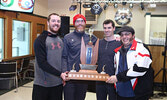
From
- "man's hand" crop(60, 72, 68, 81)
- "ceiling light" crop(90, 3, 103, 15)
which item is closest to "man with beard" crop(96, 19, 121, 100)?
"man's hand" crop(60, 72, 68, 81)

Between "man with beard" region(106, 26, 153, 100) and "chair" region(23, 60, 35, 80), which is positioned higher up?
"man with beard" region(106, 26, 153, 100)

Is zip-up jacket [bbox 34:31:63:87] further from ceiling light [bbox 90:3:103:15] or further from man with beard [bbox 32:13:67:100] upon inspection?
ceiling light [bbox 90:3:103:15]

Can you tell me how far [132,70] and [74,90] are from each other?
34.9 inches

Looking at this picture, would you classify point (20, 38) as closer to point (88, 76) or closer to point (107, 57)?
point (107, 57)

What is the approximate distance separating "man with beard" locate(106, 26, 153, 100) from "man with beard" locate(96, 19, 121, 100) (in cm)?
33

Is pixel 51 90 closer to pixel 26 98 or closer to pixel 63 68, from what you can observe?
pixel 63 68

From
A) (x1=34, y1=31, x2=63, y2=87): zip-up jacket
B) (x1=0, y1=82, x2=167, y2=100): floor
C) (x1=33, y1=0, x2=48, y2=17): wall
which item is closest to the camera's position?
(x1=34, y1=31, x2=63, y2=87): zip-up jacket

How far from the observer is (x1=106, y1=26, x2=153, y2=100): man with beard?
1.78 metres

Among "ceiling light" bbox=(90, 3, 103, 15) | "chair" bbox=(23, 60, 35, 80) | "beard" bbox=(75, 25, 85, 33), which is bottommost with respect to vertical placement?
"chair" bbox=(23, 60, 35, 80)

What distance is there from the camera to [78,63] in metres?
2.30

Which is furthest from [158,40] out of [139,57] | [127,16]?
[139,57]

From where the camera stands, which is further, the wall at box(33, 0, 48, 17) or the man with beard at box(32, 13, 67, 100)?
the wall at box(33, 0, 48, 17)

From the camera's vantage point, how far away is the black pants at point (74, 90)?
229cm

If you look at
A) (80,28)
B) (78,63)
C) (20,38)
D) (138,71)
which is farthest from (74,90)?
(20,38)
